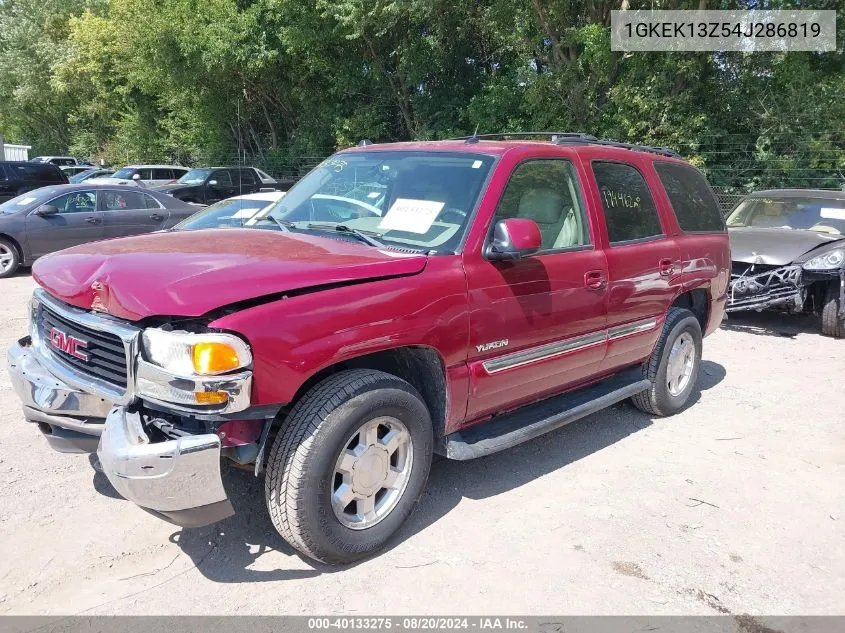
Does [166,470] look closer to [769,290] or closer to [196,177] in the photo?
[769,290]

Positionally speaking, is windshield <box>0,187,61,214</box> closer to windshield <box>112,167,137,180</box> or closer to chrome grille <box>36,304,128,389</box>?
windshield <box>112,167,137,180</box>

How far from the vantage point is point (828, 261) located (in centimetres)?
812

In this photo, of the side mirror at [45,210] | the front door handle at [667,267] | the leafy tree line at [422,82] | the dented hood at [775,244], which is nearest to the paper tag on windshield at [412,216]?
the front door handle at [667,267]

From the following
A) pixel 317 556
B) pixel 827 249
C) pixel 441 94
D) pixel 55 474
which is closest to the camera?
pixel 317 556

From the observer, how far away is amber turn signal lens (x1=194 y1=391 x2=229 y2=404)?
9.12 ft

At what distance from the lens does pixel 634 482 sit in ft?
14.3

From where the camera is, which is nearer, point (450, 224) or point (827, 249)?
point (450, 224)

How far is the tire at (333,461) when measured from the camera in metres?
3.03

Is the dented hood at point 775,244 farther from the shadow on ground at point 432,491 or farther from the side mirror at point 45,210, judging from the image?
the side mirror at point 45,210

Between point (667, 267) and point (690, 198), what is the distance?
892 mm

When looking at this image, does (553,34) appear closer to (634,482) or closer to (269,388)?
(634,482)

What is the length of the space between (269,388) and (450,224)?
1.42 m

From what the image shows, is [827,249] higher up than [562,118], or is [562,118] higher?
[562,118]

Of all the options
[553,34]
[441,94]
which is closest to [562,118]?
[553,34]
